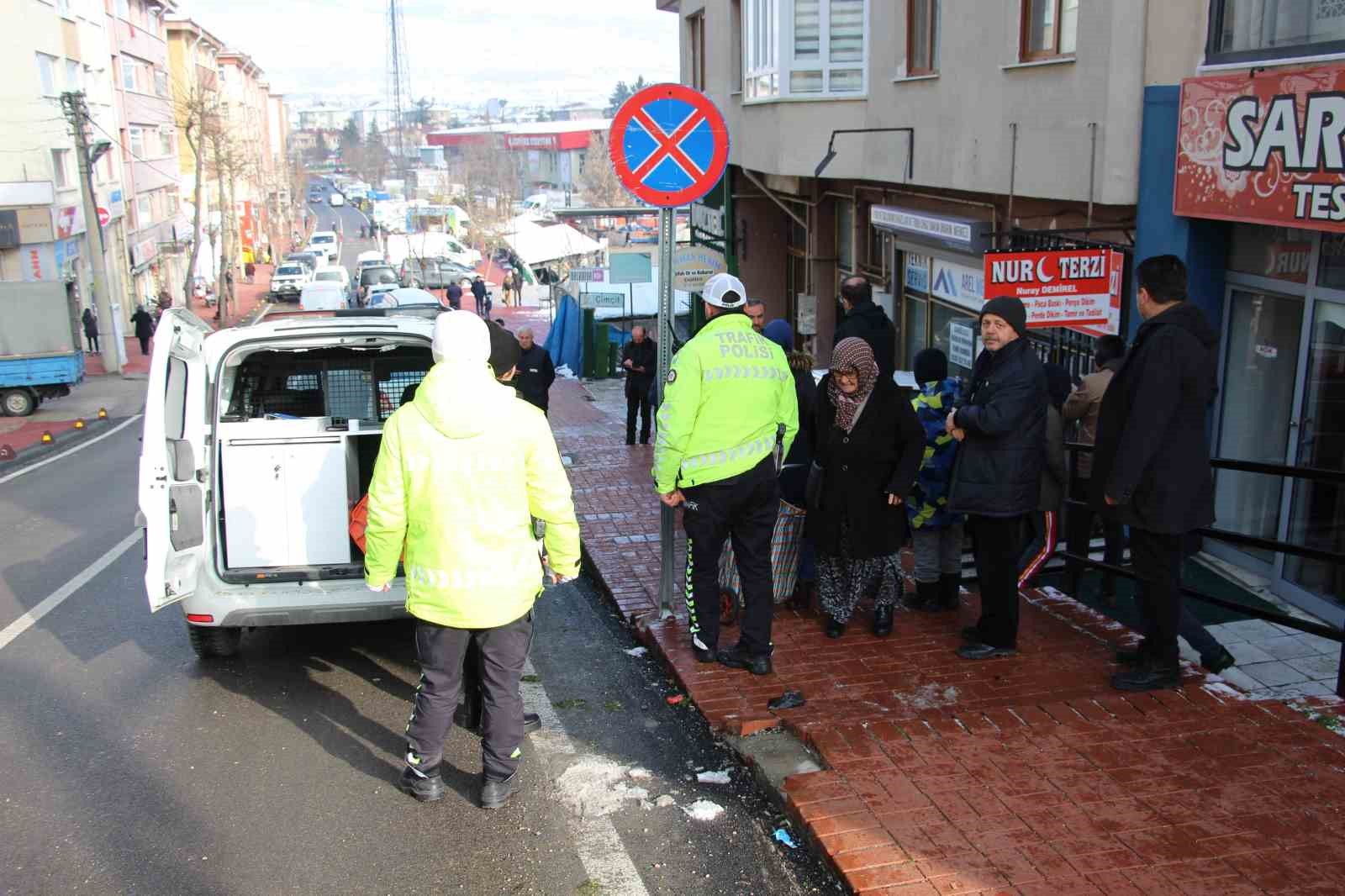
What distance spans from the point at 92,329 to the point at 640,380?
80.0 ft

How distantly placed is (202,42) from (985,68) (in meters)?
68.6

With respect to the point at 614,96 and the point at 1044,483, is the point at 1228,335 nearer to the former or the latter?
the point at 1044,483

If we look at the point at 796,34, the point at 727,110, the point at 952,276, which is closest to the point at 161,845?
the point at 952,276

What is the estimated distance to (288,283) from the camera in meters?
49.1

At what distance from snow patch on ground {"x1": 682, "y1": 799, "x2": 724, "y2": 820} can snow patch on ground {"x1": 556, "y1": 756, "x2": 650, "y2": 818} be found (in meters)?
0.21

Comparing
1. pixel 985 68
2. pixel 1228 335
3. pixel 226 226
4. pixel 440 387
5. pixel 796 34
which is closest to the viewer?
pixel 440 387

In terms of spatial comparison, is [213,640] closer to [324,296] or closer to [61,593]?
[61,593]

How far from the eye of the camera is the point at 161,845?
169 inches

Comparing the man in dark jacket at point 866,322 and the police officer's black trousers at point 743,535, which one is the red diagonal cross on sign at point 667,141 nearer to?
the man in dark jacket at point 866,322

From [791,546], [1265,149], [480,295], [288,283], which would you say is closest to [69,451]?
[791,546]

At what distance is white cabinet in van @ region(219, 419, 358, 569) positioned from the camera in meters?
5.77

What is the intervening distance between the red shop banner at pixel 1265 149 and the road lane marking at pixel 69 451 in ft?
48.1

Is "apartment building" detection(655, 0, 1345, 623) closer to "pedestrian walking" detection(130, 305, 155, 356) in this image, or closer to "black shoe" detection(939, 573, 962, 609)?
"black shoe" detection(939, 573, 962, 609)

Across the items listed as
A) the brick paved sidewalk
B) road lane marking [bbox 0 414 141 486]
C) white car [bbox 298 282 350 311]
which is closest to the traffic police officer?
the brick paved sidewalk
